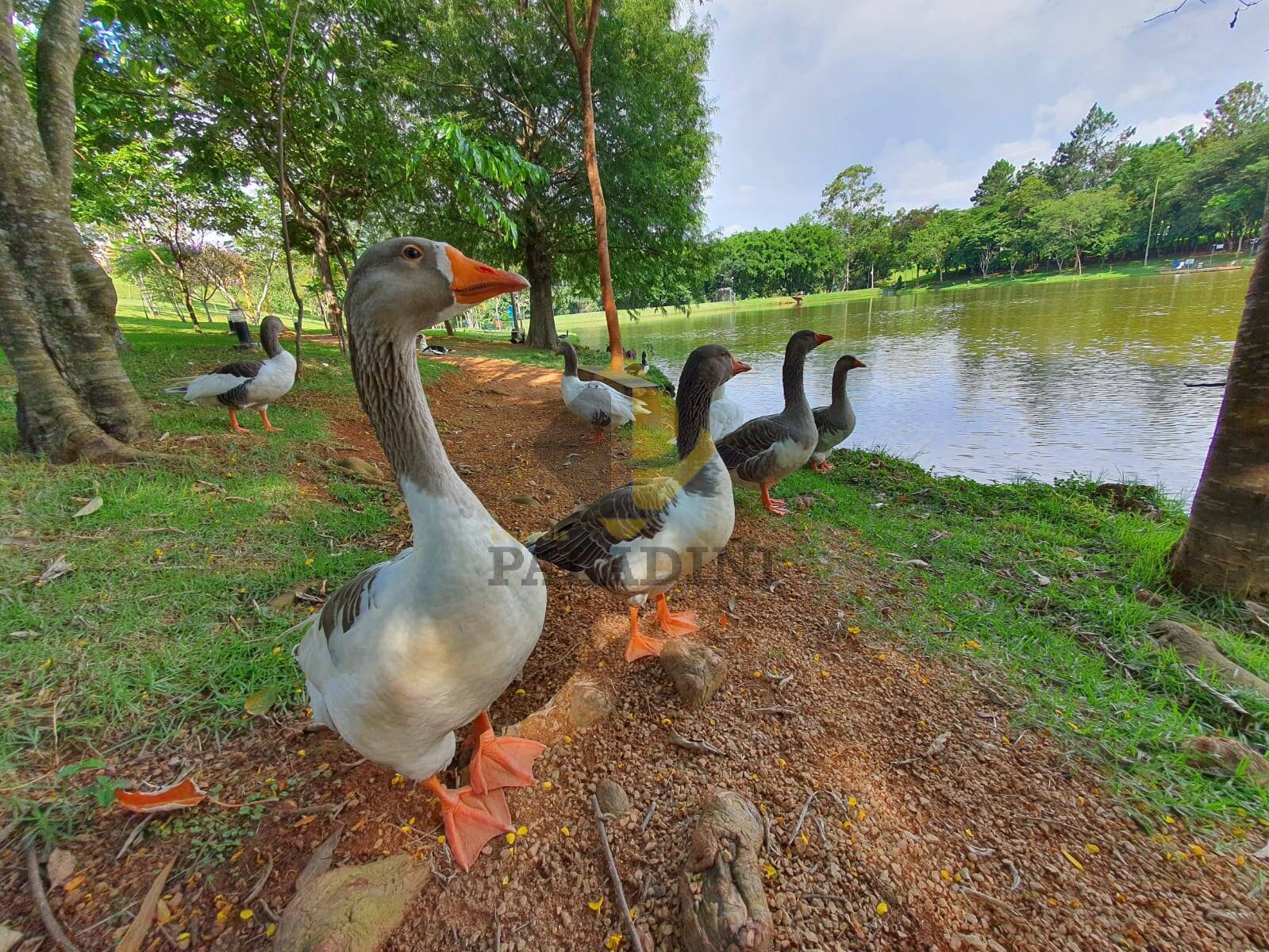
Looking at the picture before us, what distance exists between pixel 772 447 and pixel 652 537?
8.59 feet

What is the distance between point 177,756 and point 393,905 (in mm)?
1378

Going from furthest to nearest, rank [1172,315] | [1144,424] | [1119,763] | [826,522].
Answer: [1172,315]
[1144,424]
[826,522]
[1119,763]

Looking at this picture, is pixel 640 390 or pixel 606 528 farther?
pixel 640 390

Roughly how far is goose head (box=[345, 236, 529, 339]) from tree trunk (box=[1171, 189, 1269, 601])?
185 inches

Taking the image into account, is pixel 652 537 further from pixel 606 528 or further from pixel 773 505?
pixel 773 505

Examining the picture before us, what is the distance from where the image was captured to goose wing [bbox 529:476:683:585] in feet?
10.1

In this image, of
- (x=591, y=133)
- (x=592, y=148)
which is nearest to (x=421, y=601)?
(x=591, y=133)

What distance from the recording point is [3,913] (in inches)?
65.3

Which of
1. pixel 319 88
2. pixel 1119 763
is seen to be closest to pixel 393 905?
pixel 1119 763

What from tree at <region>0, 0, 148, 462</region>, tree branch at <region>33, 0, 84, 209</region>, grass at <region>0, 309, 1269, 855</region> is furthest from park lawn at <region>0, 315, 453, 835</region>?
tree branch at <region>33, 0, 84, 209</region>

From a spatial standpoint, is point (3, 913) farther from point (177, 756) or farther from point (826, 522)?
point (826, 522)

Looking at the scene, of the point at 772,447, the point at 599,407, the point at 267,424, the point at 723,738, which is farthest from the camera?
the point at 599,407

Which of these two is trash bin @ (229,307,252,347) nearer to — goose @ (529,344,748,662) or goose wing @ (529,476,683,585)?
goose wing @ (529,476,683,585)

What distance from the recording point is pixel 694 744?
2.30 m
